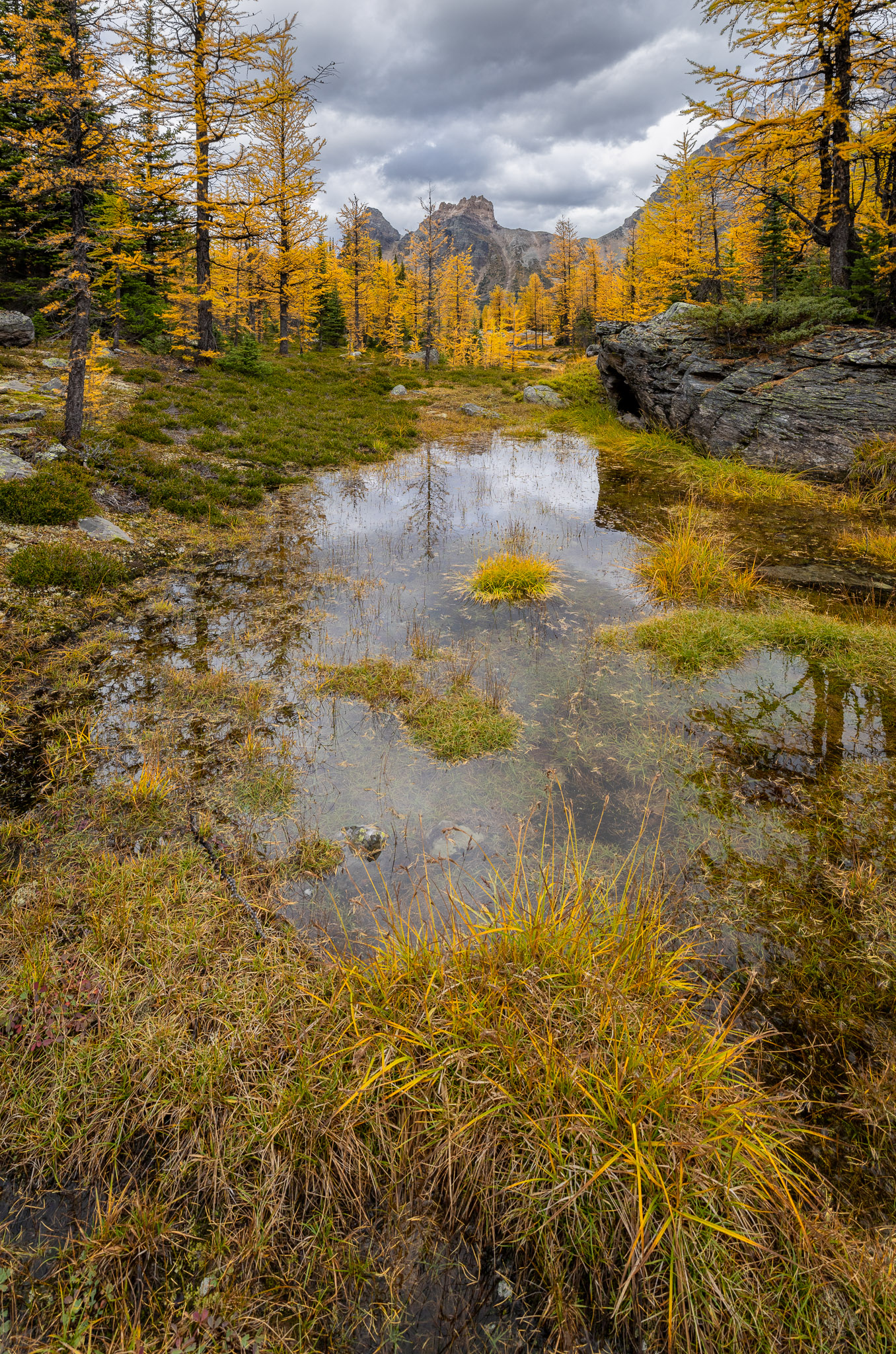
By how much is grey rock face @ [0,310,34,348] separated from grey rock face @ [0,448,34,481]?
10.1 meters

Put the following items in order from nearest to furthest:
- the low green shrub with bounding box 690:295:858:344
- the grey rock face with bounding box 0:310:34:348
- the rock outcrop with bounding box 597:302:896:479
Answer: the rock outcrop with bounding box 597:302:896:479 < the low green shrub with bounding box 690:295:858:344 < the grey rock face with bounding box 0:310:34:348

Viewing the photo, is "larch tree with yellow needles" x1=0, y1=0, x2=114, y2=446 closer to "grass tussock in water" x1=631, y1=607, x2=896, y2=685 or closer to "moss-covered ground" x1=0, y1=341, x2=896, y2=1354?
"moss-covered ground" x1=0, y1=341, x2=896, y2=1354

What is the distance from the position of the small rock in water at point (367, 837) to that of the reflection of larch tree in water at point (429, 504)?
19.7 feet

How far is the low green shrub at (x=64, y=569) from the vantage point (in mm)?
6801

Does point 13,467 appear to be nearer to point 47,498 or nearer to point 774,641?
point 47,498

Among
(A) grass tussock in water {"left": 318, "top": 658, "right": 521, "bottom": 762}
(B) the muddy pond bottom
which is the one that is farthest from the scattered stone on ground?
(A) grass tussock in water {"left": 318, "top": 658, "right": 521, "bottom": 762}

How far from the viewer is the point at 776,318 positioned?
13.0 metres

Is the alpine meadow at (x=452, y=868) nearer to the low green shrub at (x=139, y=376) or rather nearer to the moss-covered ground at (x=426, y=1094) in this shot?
the moss-covered ground at (x=426, y=1094)

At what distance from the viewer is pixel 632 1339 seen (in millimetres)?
1672

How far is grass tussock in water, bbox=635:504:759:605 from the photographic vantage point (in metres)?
7.21

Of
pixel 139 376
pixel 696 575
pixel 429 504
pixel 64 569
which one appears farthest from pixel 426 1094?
pixel 139 376

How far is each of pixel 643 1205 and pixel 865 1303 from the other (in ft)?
2.14

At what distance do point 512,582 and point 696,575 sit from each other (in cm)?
255

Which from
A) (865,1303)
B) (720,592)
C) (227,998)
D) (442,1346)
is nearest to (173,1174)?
(227,998)
